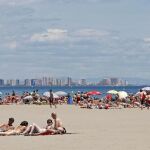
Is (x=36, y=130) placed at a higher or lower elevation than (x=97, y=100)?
higher

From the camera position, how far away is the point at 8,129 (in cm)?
1909

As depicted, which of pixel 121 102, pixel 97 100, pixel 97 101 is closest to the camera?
pixel 121 102

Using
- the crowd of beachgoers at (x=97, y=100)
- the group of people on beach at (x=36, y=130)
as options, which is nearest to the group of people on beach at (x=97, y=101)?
the crowd of beachgoers at (x=97, y=100)

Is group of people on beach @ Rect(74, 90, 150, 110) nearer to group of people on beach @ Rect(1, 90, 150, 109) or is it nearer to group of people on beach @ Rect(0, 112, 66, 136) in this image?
group of people on beach @ Rect(1, 90, 150, 109)

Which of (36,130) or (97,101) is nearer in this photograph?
(36,130)

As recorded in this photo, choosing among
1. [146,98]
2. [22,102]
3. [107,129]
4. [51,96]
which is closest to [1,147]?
[107,129]

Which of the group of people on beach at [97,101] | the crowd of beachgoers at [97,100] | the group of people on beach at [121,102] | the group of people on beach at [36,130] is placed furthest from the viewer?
the crowd of beachgoers at [97,100]

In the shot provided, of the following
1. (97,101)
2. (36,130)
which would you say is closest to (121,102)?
(97,101)

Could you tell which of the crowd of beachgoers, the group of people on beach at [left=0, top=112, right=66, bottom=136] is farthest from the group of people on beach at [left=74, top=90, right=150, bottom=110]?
the group of people on beach at [left=0, top=112, right=66, bottom=136]

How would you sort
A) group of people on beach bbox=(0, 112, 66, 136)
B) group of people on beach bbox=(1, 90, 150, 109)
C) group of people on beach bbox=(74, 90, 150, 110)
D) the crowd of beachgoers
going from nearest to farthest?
group of people on beach bbox=(0, 112, 66, 136) → group of people on beach bbox=(74, 90, 150, 110) → group of people on beach bbox=(1, 90, 150, 109) → the crowd of beachgoers

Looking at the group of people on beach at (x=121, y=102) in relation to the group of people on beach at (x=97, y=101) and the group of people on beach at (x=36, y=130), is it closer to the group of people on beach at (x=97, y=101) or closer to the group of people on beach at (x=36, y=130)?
the group of people on beach at (x=97, y=101)

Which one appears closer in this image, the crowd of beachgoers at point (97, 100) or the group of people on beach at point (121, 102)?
the group of people on beach at point (121, 102)

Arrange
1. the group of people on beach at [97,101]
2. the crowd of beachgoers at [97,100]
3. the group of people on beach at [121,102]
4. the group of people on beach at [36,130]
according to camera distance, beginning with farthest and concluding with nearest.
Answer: the crowd of beachgoers at [97,100]
the group of people on beach at [97,101]
the group of people on beach at [121,102]
the group of people on beach at [36,130]

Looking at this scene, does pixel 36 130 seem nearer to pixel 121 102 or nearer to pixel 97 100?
pixel 121 102
